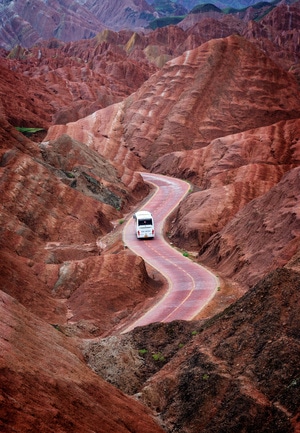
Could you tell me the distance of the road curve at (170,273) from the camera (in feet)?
113

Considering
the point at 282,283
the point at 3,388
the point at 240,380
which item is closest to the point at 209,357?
the point at 240,380

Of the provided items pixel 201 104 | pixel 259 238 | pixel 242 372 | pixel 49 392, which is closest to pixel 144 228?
pixel 259 238

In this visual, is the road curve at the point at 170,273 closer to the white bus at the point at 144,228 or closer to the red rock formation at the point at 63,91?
the white bus at the point at 144,228

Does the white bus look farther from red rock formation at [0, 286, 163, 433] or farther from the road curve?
red rock formation at [0, 286, 163, 433]

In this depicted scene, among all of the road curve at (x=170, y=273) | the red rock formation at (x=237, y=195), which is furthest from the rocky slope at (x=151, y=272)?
the road curve at (x=170, y=273)

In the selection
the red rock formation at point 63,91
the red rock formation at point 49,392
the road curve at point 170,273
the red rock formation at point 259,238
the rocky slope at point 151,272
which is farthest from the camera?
the red rock formation at point 63,91

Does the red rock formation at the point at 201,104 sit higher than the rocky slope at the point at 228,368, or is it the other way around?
the rocky slope at the point at 228,368

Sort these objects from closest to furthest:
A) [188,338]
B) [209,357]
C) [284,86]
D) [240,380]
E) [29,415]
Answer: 1. [29,415]
2. [240,380]
3. [209,357]
4. [188,338]
5. [284,86]

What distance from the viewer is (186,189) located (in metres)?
76.1

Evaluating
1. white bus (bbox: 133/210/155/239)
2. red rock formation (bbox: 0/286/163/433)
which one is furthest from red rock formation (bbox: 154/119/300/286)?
red rock formation (bbox: 0/286/163/433)

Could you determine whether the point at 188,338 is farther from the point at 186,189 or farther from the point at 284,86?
the point at 284,86

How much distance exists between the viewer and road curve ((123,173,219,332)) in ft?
113

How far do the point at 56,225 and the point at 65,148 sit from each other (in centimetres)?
1893

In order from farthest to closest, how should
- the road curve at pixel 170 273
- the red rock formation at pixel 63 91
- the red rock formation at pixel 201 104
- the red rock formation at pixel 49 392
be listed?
the red rock formation at pixel 63 91 < the red rock formation at pixel 201 104 < the road curve at pixel 170 273 < the red rock formation at pixel 49 392
